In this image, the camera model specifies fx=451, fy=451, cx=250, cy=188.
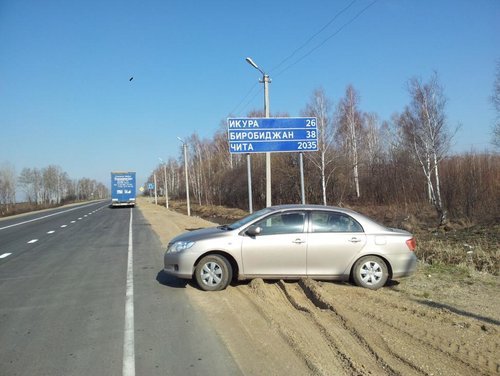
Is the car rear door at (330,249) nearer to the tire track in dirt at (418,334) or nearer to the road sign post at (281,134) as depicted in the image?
the tire track in dirt at (418,334)

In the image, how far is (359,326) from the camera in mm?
5578

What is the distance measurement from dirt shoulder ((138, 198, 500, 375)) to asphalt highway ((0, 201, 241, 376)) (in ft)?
1.29

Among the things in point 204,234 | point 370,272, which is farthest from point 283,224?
point 370,272

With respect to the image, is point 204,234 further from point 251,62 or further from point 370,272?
point 251,62

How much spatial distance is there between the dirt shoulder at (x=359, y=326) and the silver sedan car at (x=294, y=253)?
0.25 meters

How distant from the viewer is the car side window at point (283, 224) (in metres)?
7.96

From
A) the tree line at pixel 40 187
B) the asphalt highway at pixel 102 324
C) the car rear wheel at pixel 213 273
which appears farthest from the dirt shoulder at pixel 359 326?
the tree line at pixel 40 187

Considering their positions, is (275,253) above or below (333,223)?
below

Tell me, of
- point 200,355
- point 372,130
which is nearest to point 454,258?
point 200,355

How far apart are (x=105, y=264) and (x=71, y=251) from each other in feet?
11.3

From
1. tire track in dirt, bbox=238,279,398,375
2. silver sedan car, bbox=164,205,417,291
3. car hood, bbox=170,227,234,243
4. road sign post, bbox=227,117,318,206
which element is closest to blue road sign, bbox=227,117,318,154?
road sign post, bbox=227,117,318,206

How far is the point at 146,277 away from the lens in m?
9.43

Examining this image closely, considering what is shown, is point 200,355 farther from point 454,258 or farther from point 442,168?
point 442,168

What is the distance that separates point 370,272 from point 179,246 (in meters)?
3.42
